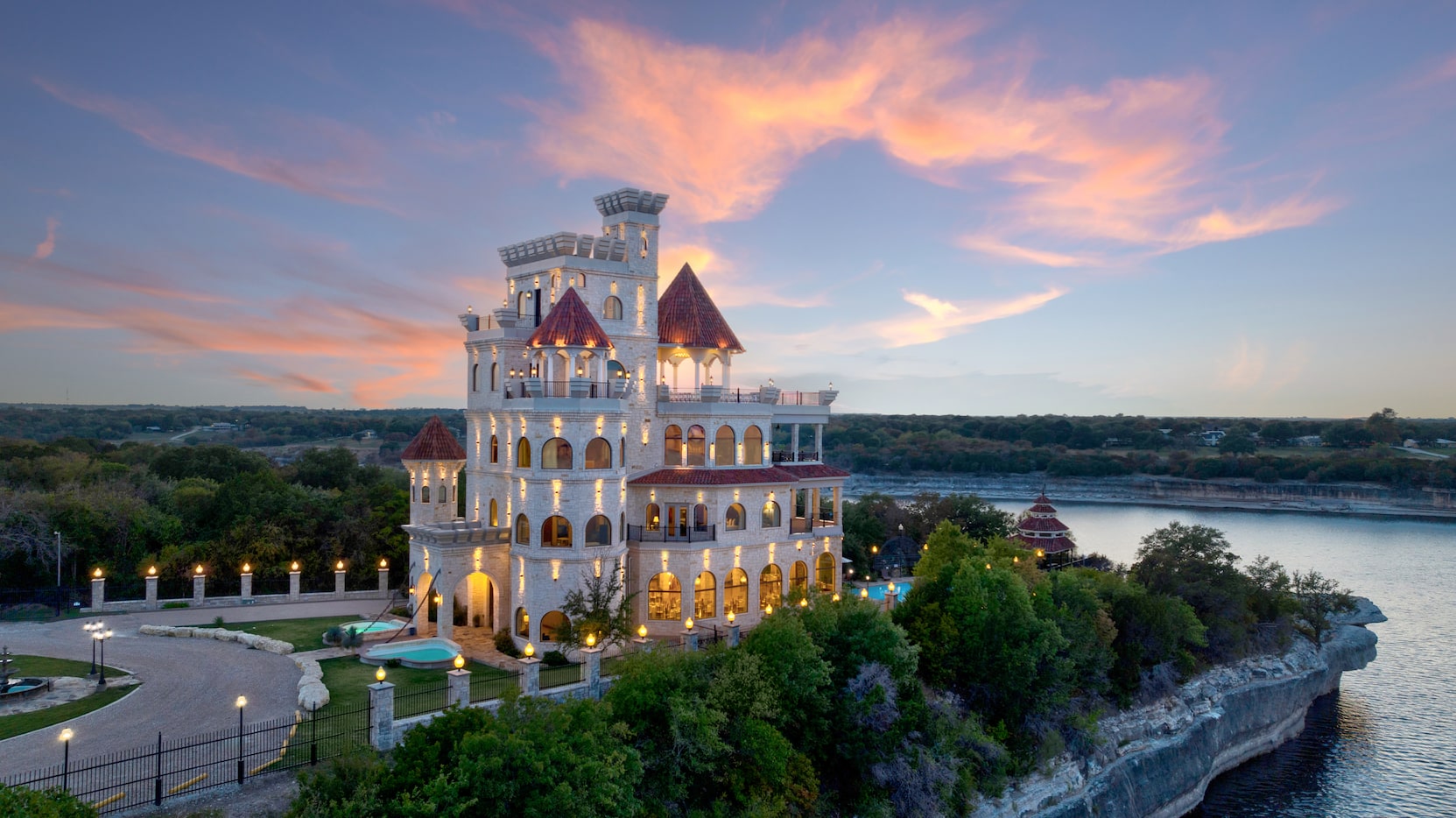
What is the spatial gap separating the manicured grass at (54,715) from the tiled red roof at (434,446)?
1574 cm

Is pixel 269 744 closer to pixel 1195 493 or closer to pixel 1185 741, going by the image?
pixel 1185 741

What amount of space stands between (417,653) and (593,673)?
25.5 ft

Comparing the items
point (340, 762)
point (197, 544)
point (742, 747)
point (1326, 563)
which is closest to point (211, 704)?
point (340, 762)

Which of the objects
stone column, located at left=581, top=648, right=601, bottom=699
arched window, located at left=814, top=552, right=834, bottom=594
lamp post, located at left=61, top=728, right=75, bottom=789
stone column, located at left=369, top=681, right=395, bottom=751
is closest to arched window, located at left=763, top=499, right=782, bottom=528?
arched window, located at left=814, top=552, right=834, bottom=594

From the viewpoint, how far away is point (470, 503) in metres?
40.2

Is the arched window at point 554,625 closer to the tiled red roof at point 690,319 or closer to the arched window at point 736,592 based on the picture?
the arched window at point 736,592

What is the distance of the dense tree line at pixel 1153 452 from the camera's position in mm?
139375

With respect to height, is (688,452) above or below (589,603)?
above

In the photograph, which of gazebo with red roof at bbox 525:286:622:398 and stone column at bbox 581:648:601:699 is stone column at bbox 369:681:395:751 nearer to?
stone column at bbox 581:648:601:699

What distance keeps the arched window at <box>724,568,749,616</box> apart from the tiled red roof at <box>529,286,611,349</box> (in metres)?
11.9

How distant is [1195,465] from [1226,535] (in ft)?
160

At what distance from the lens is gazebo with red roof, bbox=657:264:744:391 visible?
Answer: 4128 centimetres

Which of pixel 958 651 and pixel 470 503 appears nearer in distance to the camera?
pixel 958 651

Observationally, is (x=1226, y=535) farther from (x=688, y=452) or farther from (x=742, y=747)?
(x=742, y=747)
